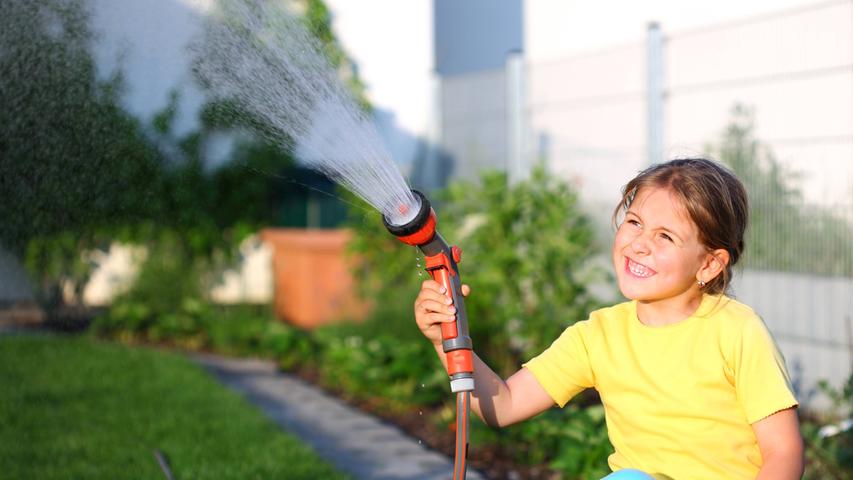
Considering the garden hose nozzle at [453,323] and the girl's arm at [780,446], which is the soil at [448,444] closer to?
the garden hose nozzle at [453,323]

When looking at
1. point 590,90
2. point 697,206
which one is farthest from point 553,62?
point 697,206

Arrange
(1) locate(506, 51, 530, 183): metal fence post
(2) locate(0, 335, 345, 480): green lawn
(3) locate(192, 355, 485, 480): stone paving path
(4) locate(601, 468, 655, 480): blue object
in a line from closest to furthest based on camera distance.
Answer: (4) locate(601, 468, 655, 480): blue object → (2) locate(0, 335, 345, 480): green lawn → (3) locate(192, 355, 485, 480): stone paving path → (1) locate(506, 51, 530, 183): metal fence post

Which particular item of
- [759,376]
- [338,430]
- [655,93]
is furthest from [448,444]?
[759,376]

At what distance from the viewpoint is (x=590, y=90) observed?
6.02 metres

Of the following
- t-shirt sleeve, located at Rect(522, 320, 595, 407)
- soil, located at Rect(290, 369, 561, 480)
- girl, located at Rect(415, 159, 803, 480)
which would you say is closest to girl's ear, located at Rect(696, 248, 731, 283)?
girl, located at Rect(415, 159, 803, 480)

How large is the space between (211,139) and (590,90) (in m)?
3.60

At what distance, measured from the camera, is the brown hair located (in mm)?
2068

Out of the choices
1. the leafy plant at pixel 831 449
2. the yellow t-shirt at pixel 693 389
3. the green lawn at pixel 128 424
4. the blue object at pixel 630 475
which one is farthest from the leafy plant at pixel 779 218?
the blue object at pixel 630 475

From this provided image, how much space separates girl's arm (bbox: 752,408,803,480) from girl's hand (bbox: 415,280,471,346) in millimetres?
637

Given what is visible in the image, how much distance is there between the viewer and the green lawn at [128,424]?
12.6ft

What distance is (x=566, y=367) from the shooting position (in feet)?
7.42

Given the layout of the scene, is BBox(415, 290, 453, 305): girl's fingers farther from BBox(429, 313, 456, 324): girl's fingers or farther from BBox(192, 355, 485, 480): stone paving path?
BBox(192, 355, 485, 480): stone paving path

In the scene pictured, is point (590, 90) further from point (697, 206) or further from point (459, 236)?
point (697, 206)

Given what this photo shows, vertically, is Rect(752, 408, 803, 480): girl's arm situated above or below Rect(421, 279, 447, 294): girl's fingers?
below
